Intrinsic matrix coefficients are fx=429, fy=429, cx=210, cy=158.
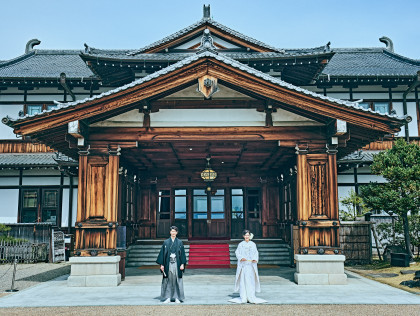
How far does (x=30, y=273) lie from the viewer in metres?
14.7

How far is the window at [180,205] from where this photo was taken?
20.1 metres

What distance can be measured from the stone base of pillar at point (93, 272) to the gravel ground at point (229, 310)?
2.55 meters

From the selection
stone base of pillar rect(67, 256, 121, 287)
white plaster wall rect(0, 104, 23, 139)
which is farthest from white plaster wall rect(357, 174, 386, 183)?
white plaster wall rect(0, 104, 23, 139)

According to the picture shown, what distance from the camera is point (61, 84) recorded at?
65.0ft

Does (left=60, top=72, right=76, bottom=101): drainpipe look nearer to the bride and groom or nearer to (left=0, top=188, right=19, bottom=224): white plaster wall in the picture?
(left=0, top=188, right=19, bottom=224): white plaster wall

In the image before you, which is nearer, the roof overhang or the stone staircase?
the roof overhang

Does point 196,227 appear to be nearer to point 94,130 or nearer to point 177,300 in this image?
point 94,130

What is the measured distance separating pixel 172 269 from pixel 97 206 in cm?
354

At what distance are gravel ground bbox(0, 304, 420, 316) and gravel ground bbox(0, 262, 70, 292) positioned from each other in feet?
9.97

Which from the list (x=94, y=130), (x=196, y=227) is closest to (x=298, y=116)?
(x=94, y=130)

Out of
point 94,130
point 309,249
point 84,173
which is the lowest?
point 309,249

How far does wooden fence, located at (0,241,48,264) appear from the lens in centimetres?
1731

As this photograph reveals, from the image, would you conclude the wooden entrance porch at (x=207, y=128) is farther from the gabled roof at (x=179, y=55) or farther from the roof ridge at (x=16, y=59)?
the roof ridge at (x=16, y=59)

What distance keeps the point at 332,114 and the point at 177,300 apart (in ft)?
20.1
